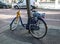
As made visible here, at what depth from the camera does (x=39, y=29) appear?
7.51 metres

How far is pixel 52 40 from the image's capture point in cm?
704

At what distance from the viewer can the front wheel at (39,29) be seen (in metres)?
7.21

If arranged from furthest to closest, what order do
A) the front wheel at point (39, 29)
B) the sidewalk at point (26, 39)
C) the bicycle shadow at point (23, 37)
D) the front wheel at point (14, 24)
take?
the front wheel at point (14, 24)
the front wheel at point (39, 29)
the bicycle shadow at point (23, 37)
the sidewalk at point (26, 39)

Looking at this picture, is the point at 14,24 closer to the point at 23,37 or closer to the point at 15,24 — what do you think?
the point at 15,24

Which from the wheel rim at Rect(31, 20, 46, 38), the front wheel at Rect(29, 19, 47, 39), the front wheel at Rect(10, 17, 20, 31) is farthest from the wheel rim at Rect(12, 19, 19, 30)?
the wheel rim at Rect(31, 20, 46, 38)

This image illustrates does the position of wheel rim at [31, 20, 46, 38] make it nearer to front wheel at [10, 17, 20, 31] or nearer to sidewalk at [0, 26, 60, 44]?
sidewalk at [0, 26, 60, 44]

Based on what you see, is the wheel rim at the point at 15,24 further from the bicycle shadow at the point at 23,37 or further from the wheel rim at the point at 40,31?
the wheel rim at the point at 40,31

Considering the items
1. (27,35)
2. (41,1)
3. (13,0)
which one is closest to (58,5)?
(41,1)

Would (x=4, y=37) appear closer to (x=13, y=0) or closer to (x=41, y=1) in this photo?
(x=41, y=1)

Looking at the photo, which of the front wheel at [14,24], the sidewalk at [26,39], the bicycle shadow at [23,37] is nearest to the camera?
the sidewalk at [26,39]

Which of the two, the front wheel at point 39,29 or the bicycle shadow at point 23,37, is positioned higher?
the front wheel at point 39,29

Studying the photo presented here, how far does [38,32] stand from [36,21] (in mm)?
483

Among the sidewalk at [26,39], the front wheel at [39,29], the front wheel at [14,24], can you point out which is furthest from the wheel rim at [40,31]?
the front wheel at [14,24]

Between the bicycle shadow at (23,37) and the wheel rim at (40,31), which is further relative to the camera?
the wheel rim at (40,31)
